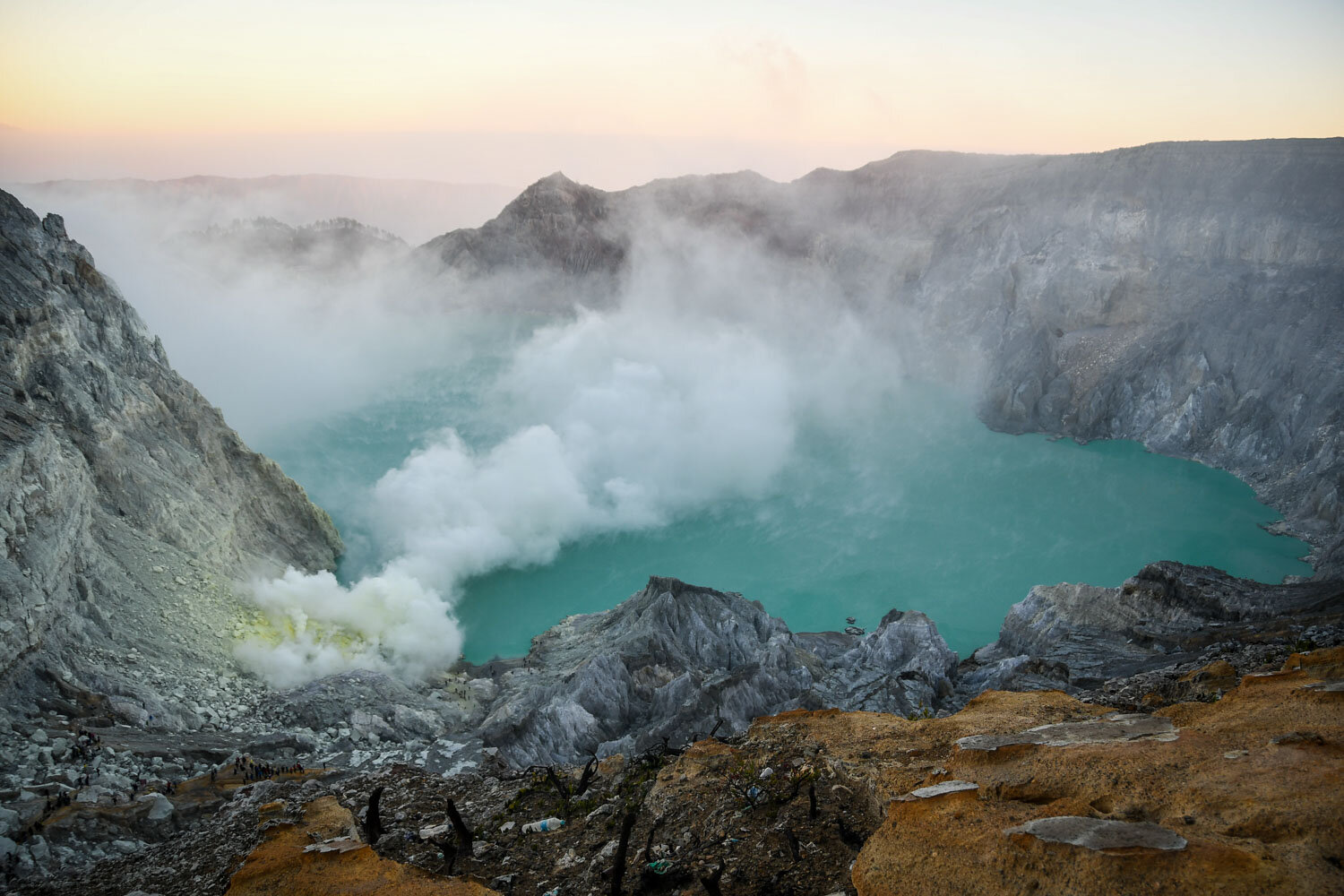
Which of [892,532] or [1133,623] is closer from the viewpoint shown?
[1133,623]

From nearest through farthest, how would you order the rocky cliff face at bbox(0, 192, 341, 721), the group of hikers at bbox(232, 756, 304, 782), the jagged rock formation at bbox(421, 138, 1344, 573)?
the group of hikers at bbox(232, 756, 304, 782) → the rocky cliff face at bbox(0, 192, 341, 721) → the jagged rock formation at bbox(421, 138, 1344, 573)

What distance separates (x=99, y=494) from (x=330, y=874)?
3681cm

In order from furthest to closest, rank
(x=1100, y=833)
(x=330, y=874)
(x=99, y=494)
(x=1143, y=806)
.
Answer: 1. (x=99, y=494)
2. (x=330, y=874)
3. (x=1143, y=806)
4. (x=1100, y=833)

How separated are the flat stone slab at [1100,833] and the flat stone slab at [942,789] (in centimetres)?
144

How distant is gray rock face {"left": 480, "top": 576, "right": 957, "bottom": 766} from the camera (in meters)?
35.5

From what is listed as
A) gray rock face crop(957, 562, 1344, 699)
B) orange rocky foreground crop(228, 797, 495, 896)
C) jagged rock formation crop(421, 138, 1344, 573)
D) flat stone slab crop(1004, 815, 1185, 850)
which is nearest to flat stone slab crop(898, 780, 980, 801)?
flat stone slab crop(1004, 815, 1185, 850)

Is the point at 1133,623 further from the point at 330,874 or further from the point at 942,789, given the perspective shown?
the point at 330,874

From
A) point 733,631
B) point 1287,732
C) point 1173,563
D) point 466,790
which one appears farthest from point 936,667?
point 1287,732

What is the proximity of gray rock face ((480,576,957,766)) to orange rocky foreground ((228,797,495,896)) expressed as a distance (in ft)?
60.4

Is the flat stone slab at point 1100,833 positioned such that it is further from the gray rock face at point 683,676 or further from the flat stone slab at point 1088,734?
the gray rock face at point 683,676

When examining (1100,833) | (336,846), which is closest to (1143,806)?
(1100,833)

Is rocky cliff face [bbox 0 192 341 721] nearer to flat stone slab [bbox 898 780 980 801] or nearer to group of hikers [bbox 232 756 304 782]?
group of hikers [bbox 232 756 304 782]

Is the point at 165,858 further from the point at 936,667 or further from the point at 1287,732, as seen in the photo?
the point at 936,667

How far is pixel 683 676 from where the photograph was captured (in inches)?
1523
